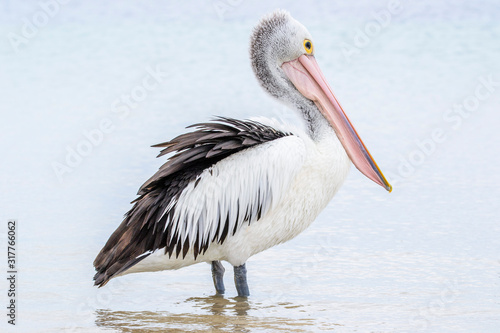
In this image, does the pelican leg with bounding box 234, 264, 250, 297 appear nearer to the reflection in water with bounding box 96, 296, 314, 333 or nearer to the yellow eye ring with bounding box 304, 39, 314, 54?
the reflection in water with bounding box 96, 296, 314, 333

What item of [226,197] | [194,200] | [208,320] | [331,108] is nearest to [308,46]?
[331,108]

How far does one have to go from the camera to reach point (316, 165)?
4918 mm

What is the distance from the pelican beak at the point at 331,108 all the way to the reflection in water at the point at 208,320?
39.6 inches

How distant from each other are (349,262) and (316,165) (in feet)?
3.56

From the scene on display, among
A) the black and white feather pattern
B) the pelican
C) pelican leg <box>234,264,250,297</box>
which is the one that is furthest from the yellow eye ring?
pelican leg <box>234,264,250,297</box>

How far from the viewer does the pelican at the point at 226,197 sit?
186 inches

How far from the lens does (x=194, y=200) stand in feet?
15.5

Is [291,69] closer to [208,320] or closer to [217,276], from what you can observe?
[217,276]

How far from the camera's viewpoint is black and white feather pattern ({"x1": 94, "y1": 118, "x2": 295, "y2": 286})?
4.71m

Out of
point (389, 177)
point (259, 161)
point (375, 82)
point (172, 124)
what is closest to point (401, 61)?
point (375, 82)

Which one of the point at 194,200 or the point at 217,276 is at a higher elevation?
the point at 194,200

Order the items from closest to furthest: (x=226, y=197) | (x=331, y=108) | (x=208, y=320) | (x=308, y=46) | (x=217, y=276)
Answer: (x=208, y=320) → (x=226, y=197) → (x=217, y=276) → (x=331, y=108) → (x=308, y=46)

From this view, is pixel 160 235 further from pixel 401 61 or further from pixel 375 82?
pixel 401 61

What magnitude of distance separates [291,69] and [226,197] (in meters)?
1.12
